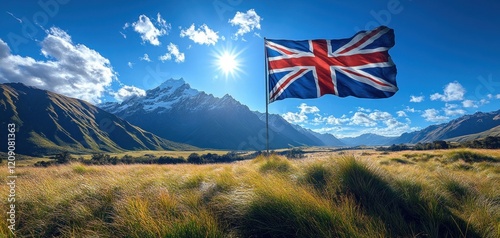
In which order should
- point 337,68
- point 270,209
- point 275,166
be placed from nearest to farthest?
point 270,209 < point 275,166 < point 337,68

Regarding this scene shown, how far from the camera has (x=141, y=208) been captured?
4.15 meters

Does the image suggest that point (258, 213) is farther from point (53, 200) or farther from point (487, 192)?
point (487, 192)

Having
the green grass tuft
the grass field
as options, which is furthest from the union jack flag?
the grass field

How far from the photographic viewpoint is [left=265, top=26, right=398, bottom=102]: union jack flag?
11.2m

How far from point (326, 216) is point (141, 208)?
3132 mm

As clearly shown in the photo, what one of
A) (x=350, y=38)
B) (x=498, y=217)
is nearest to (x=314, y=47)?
(x=350, y=38)

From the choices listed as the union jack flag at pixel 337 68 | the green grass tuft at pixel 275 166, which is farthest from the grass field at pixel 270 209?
the union jack flag at pixel 337 68

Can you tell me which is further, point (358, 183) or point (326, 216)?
point (358, 183)

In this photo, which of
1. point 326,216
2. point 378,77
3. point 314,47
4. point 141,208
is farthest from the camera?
point 314,47

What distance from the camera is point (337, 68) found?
11523 millimetres

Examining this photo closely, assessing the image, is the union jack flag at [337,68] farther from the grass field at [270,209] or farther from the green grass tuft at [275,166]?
the grass field at [270,209]

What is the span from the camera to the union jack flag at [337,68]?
11.2 m

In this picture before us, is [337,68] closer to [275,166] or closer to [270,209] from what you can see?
[275,166]

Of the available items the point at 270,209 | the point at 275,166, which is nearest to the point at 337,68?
the point at 275,166
